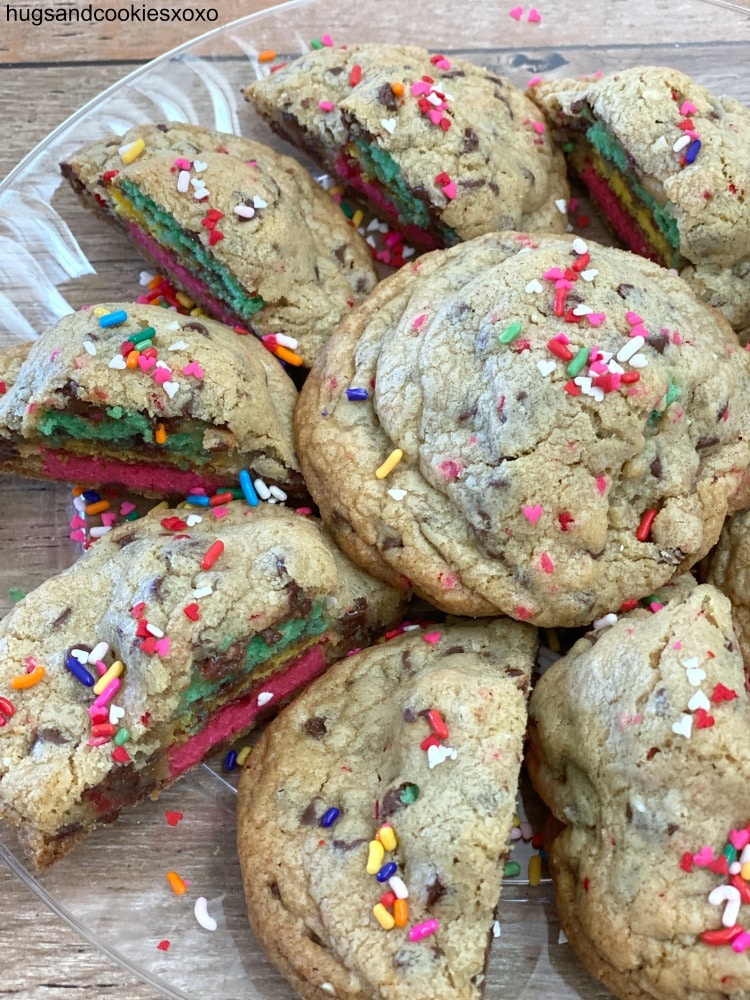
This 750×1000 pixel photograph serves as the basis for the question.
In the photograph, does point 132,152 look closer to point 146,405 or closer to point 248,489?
point 146,405

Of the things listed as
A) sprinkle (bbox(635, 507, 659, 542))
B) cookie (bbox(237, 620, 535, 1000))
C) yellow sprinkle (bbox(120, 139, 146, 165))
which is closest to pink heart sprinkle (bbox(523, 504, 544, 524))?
sprinkle (bbox(635, 507, 659, 542))

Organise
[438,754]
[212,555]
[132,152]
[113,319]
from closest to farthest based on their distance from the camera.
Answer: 1. [438,754]
2. [212,555]
3. [113,319]
4. [132,152]

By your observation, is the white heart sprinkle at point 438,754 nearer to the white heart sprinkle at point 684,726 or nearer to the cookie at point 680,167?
the white heart sprinkle at point 684,726

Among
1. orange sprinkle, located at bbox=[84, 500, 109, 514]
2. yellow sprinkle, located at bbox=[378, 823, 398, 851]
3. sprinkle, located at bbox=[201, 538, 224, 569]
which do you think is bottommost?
yellow sprinkle, located at bbox=[378, 823, 398, 851]

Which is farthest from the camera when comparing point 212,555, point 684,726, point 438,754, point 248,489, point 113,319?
point 248,489

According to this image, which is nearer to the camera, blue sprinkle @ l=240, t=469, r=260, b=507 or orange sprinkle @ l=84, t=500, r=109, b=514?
blue sprinkle @ l=240, t=469, r=260, b=507

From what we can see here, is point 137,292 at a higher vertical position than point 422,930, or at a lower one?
higher

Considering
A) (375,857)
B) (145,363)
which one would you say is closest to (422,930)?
(375,857)

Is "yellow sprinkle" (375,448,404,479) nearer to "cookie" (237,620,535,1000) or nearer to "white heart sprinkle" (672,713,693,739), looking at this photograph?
"cookie" (237,620,535,1000)

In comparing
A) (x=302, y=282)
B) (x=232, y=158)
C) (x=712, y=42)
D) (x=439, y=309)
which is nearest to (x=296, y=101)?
(x=232, y=158)
